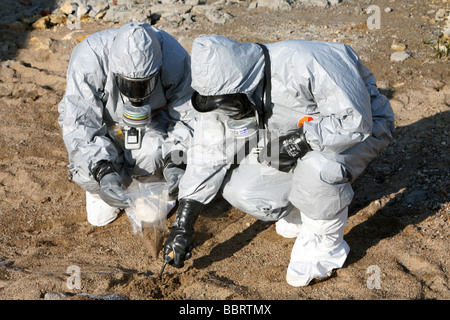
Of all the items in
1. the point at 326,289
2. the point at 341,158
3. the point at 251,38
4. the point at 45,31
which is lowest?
the point at 45,31

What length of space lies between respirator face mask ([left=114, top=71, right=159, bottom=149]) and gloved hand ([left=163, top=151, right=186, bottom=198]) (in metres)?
0.30

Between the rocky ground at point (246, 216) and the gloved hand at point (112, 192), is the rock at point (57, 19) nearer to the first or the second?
the rocky ground at point (246, 216)

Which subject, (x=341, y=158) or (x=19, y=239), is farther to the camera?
(x=19, y=239)

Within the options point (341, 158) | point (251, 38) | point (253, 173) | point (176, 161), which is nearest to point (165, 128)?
point (176, 161)

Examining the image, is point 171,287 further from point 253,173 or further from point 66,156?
point 66,156

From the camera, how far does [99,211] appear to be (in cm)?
373

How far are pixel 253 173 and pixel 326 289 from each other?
0.78 meters

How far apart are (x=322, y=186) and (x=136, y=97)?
134 centimetres

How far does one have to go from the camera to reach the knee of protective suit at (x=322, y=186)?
2863mm

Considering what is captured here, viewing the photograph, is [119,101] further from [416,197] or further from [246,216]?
[416,197]

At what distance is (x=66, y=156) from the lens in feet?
14.8

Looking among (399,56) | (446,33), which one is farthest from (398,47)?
(446,33)

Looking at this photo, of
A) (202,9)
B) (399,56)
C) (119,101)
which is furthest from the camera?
(202,9)

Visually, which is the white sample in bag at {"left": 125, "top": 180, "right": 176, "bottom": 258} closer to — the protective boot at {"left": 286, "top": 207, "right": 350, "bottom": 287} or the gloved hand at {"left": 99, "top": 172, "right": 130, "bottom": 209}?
the gloved hand at {"left": 99, "top": 172, "right": 130, "bottom": 209}
